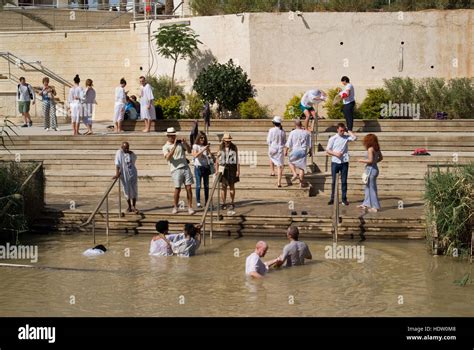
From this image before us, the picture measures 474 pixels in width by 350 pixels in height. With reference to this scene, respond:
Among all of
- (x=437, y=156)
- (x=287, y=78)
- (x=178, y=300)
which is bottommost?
(x=178, y=300)

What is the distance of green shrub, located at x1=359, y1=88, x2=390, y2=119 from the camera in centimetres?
2836

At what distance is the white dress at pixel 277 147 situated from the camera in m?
21.7

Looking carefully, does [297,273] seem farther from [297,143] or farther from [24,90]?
[24,90]

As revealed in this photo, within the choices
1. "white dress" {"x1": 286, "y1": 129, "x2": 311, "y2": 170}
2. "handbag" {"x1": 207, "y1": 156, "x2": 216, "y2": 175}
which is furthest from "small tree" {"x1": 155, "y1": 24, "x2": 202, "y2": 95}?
"handbag" {"x1": 207, "y1": 156, "x2": 216, "y2": 175}

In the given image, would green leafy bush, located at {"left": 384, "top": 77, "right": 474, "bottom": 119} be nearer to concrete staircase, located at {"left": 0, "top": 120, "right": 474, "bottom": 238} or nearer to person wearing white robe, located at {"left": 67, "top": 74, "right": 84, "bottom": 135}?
concrete staircase, located at {"left": 0, "top": 120, "right": 474, "bottom": 238}

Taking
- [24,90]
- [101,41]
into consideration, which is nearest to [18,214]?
[24,90]

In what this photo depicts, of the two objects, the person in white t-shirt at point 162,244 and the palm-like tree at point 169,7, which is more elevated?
the palm-like tree at point 169,7

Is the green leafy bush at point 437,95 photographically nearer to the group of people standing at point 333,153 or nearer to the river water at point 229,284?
the group of people standing at point 333,153

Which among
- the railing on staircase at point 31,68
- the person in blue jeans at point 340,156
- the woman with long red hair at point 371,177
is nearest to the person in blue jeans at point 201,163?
the person in blue jeans at point 340,156

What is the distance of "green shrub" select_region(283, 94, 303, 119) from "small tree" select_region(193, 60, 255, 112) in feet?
5.29

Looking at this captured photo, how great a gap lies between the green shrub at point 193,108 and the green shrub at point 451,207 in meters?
12.4

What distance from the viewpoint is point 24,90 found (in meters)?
29.9
